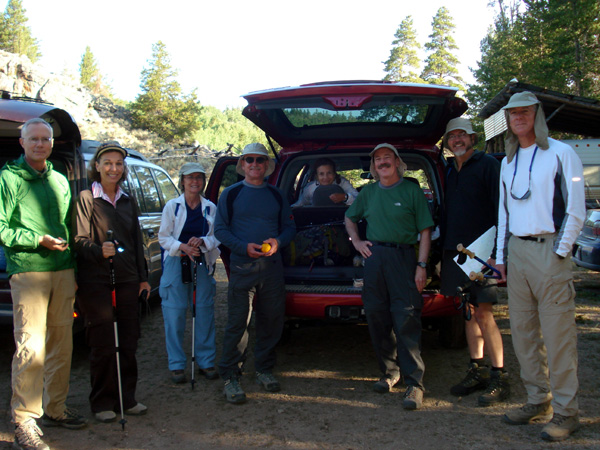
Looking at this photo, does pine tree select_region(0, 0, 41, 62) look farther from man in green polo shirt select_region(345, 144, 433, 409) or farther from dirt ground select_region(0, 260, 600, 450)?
man in green polo shirt select_region(345, 144, 433, 409)

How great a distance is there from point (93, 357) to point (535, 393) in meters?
2.99

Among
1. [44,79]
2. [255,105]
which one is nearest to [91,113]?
[44,79]

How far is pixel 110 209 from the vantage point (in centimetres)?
363

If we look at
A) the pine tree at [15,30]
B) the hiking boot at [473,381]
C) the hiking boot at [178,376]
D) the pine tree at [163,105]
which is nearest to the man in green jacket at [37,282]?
the hiking boot at [178,376]

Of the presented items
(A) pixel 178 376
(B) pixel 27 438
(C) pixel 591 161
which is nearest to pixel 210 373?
(A) pixel 178 376

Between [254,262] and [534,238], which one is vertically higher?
Result: [534,238]

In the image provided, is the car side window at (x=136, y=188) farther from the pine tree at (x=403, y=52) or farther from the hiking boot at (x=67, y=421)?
the pine tree at (x=403, y=52)

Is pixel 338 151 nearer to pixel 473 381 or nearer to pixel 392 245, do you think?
pixel 392 245

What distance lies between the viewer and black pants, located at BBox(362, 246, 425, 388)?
3855 mm

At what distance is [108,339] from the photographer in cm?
355

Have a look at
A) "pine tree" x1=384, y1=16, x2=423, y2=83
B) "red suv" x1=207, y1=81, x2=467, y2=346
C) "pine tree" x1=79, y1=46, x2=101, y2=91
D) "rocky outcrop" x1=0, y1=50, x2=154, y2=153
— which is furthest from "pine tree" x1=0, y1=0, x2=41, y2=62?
"red suv" x1=207, y1=81, x2=467, y2=346

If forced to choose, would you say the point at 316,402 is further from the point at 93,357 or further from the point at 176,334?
the point at 93,357

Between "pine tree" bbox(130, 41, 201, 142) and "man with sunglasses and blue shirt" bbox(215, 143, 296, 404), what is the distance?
48.7 meters

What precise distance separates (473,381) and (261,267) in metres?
1.83
